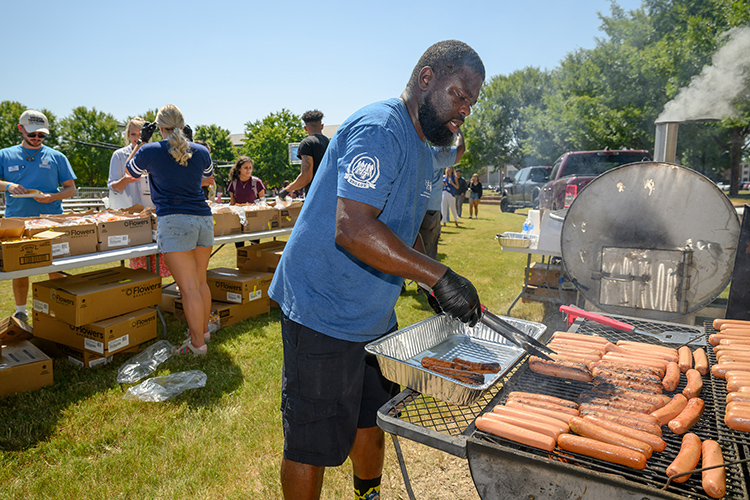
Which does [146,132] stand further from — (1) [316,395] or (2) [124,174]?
(1) [316,395]

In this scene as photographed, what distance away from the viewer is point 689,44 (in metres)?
19.4

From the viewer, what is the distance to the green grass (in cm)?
259

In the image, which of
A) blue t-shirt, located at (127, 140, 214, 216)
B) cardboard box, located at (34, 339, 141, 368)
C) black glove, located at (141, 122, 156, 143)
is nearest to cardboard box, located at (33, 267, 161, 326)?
cardboard box, located at (34, 339, 141, 368)

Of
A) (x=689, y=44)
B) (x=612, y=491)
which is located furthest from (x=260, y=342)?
(x=689, y=44)

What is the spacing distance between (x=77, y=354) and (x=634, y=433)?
→ 15.2ft

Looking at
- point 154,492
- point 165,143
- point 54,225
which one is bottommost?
point 154,492

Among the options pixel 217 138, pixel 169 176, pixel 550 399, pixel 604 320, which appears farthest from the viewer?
pixel 217 138

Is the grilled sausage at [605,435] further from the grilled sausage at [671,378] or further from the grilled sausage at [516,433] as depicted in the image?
the grilled sausage at [671,378]

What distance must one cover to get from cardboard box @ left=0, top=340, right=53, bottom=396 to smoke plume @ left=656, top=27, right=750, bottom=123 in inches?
260

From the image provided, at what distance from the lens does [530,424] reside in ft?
4.55

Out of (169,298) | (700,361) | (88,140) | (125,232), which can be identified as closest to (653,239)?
(700,361)

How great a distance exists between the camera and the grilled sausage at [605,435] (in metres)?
1.30

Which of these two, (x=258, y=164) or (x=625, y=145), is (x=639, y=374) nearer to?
(x=625, y=145)

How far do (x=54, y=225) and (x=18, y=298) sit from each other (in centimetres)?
203
